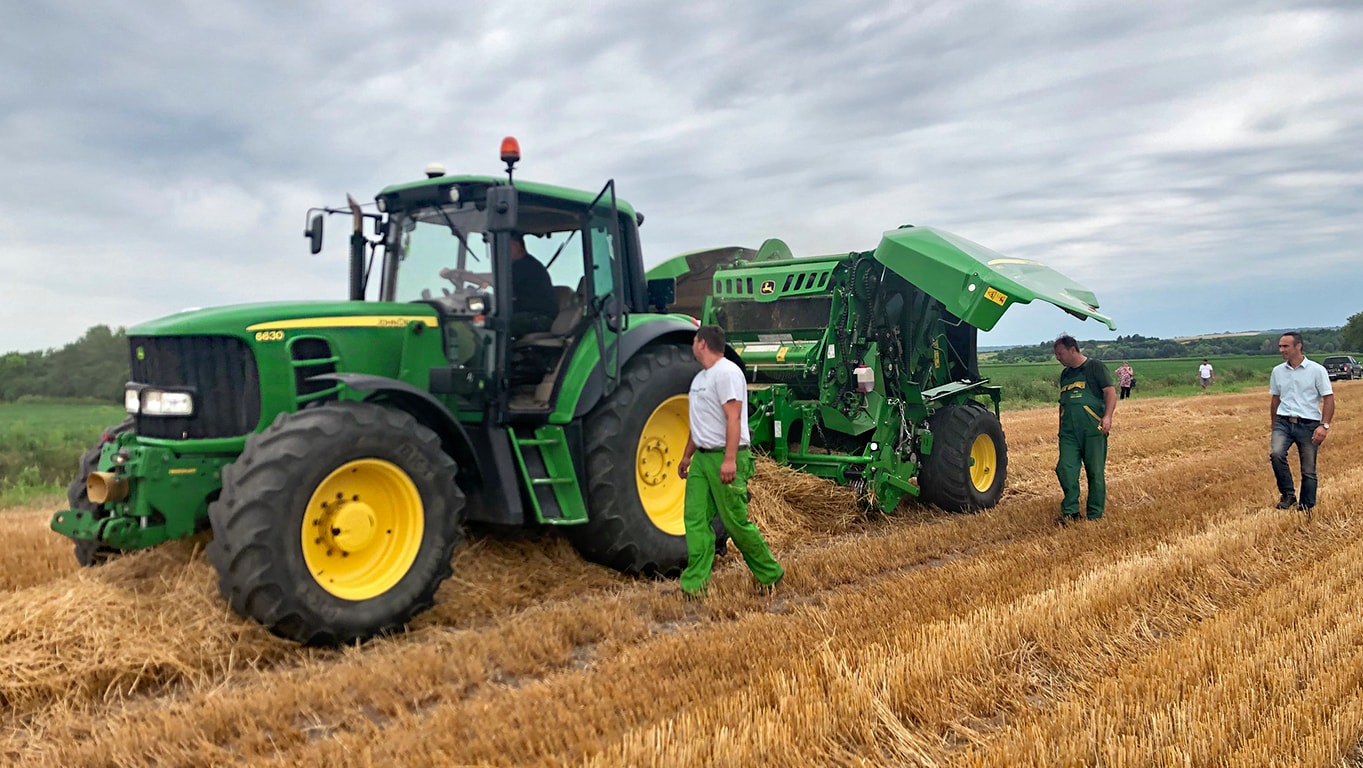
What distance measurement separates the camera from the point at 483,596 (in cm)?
532

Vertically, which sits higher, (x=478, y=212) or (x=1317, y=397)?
(x=478, y=212)

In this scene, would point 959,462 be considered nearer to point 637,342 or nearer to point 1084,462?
point 1084,462

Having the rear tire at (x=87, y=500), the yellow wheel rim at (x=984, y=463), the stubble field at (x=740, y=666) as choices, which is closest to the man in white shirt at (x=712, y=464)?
the stubble field at (x=740, y=666)

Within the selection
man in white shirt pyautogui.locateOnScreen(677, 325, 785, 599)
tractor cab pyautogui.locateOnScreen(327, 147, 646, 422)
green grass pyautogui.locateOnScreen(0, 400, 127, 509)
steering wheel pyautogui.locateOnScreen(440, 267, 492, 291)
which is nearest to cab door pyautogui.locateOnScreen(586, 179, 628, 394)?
tractor cab pyautogui.locateOnScreen(327, 147, 646, 422)

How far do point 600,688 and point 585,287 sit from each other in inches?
111

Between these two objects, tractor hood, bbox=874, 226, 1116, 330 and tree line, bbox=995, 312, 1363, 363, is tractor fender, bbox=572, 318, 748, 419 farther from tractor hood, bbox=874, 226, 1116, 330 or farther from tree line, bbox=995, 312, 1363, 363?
tree line, bbox=995, 312, 1363, 363

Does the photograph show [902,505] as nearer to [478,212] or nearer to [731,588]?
[731,588]

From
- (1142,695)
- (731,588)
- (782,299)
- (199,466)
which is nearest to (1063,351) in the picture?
(782,299)

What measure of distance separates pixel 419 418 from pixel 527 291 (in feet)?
3.62

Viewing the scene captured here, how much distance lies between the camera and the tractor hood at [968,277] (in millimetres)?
7621

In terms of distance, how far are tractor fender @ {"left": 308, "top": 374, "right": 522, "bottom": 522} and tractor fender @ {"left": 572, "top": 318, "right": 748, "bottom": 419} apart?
1.86 feet

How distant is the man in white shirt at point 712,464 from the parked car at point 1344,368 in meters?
43.7

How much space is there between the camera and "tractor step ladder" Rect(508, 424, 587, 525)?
5.50 m

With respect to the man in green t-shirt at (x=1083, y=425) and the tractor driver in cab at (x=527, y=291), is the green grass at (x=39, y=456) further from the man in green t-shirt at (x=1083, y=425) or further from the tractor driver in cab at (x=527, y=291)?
the man in green t-shirt at (x=1083, y=425)
